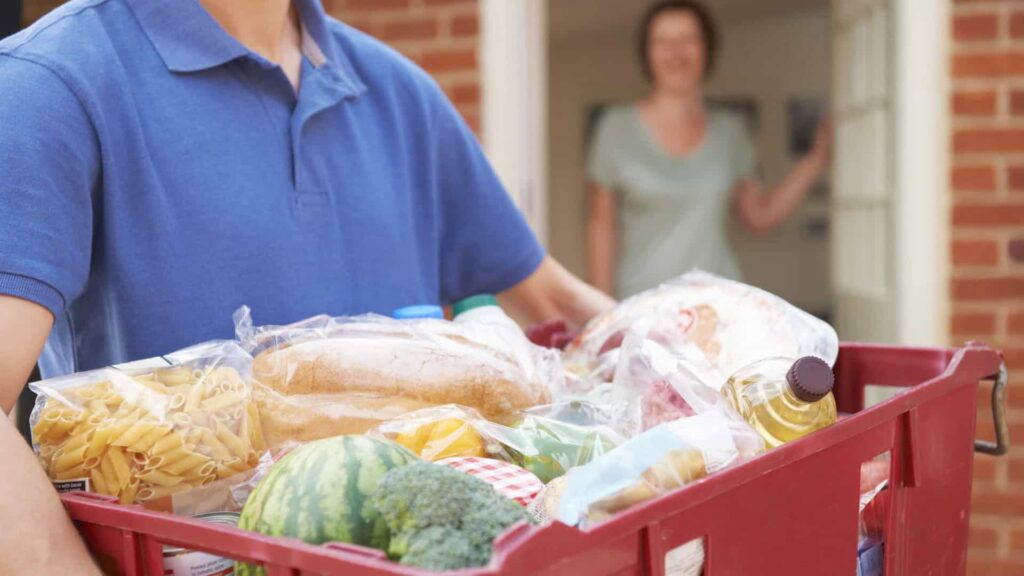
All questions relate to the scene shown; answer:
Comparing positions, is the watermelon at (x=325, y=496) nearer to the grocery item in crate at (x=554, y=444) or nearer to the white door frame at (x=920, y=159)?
the grocery item in crate at (x=554, y=444)

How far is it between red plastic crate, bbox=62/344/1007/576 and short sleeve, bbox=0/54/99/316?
225mm

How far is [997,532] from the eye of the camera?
2.81 metres

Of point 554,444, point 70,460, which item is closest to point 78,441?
point 70,460

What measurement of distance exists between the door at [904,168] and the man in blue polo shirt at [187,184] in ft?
5.72

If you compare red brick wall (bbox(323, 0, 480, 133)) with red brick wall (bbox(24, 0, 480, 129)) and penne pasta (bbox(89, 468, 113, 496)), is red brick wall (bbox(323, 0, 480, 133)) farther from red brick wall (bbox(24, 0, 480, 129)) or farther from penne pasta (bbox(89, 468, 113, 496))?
penne pasta (bbox(89, 468, 113, 496))

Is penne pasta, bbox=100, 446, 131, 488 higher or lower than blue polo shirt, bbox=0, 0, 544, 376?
lower

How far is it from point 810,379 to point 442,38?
230 cm

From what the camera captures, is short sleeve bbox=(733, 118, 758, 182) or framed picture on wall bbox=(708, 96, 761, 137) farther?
framed picture on wall bbox=(708, 96, 761, 137)

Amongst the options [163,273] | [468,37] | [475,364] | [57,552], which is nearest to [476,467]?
[475,364]

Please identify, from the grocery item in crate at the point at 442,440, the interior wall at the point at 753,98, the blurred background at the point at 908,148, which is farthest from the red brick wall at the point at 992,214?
the interior wall at the point at 753,98

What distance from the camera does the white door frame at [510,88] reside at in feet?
9.62

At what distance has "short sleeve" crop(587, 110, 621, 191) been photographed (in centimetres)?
Answer: 361

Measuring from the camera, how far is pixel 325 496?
2.41 ft

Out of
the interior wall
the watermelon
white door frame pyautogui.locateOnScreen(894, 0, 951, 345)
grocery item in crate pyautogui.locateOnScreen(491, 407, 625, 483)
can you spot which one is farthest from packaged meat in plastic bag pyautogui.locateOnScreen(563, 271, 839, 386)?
the interior wall
